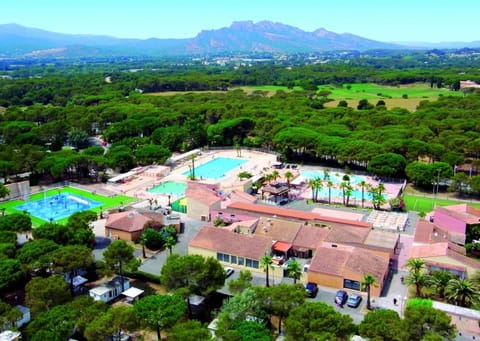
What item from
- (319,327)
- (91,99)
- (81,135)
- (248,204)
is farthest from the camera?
(91,99)

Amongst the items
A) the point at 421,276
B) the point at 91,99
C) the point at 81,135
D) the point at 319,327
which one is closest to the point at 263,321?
the point at 319,327

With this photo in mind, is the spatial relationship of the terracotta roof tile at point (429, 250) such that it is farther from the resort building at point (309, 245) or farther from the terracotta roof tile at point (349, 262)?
the terracotta roof tile at point (349, 262)

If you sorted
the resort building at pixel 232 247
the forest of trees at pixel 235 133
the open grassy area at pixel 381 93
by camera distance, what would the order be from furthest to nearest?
the open grassy area at pixel 381 93
the forest of trees at pixel 235 133
the resort building at pixel 232 247

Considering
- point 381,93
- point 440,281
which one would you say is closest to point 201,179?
point 440,281

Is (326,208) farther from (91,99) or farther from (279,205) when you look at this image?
(91,99)

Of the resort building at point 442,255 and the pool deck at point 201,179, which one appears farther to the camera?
the pool deck at point 201,179

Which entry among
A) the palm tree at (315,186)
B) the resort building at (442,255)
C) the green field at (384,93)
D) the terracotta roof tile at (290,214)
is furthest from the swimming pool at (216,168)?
the green field at (384,93)
